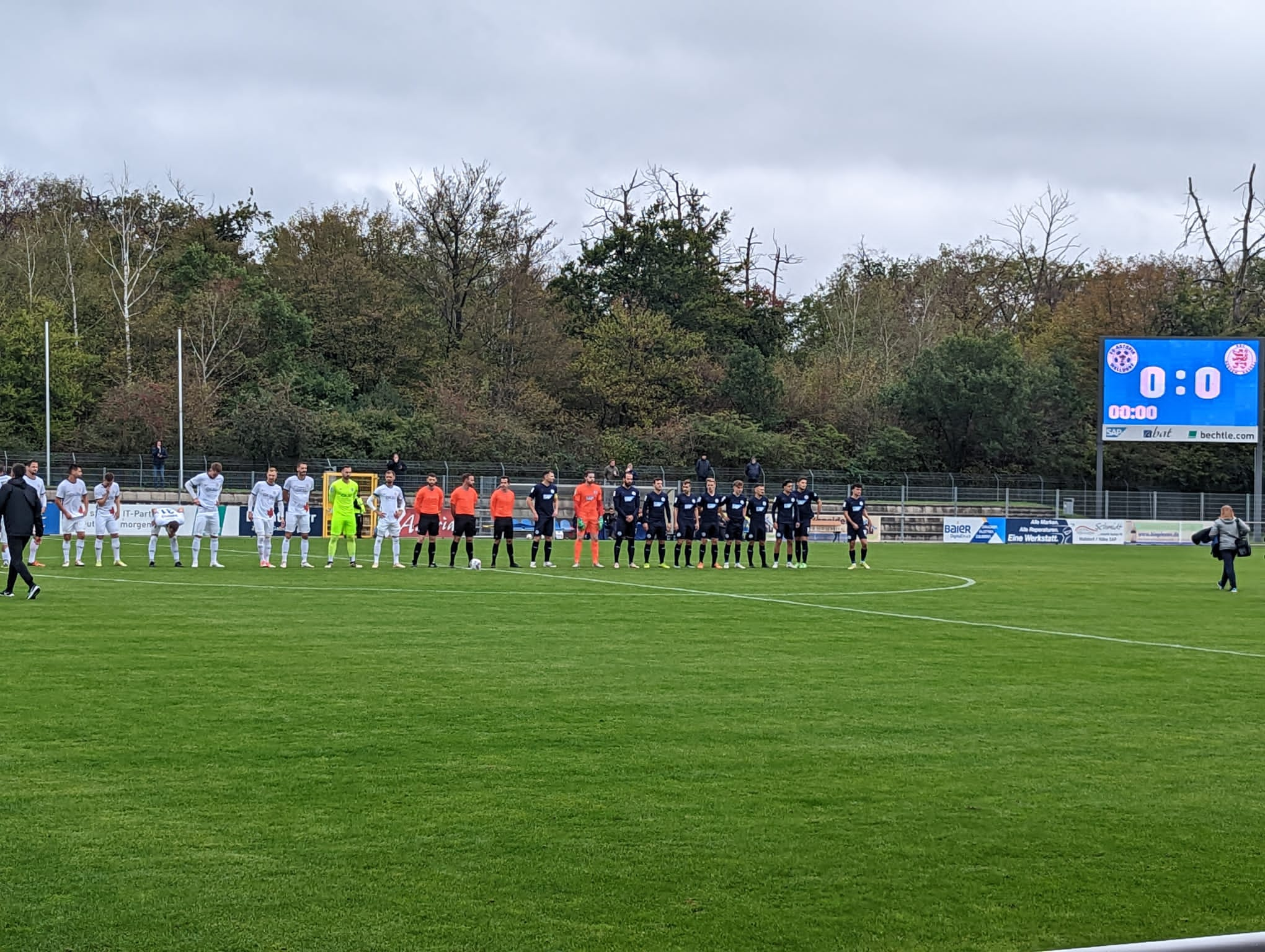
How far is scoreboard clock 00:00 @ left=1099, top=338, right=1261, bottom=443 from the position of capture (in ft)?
153

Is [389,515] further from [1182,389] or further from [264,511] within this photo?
[1182,389]

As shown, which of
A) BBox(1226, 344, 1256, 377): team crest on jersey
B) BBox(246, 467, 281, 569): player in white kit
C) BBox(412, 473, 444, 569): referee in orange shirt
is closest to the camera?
BBox(246, 467, 281, 569): player in white kit

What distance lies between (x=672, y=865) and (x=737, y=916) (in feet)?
2.22

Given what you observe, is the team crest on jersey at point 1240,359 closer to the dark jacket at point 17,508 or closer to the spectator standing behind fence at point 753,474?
the spectator standing behind fence at point 753,474

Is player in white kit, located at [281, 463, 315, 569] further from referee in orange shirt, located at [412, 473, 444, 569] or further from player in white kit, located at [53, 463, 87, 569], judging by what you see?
player in white kit, located at [53, 463, 87, 569]

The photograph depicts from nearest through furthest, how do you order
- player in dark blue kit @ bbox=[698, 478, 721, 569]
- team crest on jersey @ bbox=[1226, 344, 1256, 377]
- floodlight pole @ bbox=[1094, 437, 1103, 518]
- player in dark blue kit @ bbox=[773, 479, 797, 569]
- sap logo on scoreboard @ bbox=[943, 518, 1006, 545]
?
player in dark blue kit @ bbox=[698, 478, 721, 569] < player in dark blue kit @ bbox=[773, 479, 797, 569] < team crest on jersey @ bbox=[1226, 344, 1256, 377] < floodlight pole @ bbox=[1094, 437, 1103, 518] < sap logo on scoreboard @ bbox=[943, 518, 1006, 545]

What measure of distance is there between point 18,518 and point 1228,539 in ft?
64.8

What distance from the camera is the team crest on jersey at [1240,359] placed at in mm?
46531

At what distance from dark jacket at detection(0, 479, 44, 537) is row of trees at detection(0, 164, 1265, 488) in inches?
1308

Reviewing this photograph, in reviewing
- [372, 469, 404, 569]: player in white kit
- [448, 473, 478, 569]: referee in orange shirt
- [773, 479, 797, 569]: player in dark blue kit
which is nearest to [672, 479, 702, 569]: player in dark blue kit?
[773, 479, 797, 569]: player in dark blue kit

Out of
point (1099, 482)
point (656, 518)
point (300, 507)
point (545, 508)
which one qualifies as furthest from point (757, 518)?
point (1099, 482)

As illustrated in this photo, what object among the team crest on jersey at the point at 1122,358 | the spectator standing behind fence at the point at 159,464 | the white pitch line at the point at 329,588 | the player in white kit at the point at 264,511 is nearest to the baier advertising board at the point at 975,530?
the team crest on jersey at the point at 1122,358

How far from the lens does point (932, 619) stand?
17.5m

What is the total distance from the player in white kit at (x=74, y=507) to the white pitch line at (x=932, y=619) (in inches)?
366
